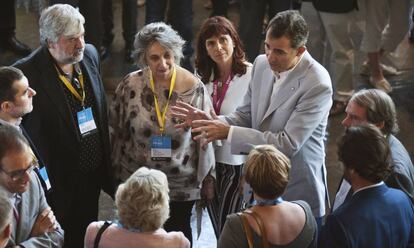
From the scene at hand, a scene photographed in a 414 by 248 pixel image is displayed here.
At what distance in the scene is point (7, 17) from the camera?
7203mm

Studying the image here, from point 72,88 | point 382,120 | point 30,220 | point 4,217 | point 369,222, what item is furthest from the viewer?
point 72,88

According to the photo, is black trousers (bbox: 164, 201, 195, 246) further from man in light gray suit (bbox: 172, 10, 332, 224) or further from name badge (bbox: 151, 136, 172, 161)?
man in light gray suit (bbox: 172, 10, 332, 224)

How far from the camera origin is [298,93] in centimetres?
350

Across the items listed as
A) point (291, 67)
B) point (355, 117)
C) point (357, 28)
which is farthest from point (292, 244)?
point (357, 28)

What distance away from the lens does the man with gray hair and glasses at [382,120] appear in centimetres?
317

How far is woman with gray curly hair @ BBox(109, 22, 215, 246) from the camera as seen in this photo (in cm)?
389

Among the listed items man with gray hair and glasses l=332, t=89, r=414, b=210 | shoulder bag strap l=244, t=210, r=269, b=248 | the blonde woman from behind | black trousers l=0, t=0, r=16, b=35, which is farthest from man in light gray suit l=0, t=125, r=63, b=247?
black trousers l=0, t=0, r=16, b=35

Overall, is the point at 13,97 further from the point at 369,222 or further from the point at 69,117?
the point at 369,222

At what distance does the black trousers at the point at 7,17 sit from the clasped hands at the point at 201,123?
392 cm

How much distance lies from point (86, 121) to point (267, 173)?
144cm

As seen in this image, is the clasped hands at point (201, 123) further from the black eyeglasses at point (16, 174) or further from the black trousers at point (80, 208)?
the black eyeglasses at point (16, 174)

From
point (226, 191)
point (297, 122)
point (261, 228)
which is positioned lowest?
point (226, 191)

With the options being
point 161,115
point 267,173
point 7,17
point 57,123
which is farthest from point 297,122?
point 7,17

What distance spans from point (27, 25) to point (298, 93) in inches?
219
